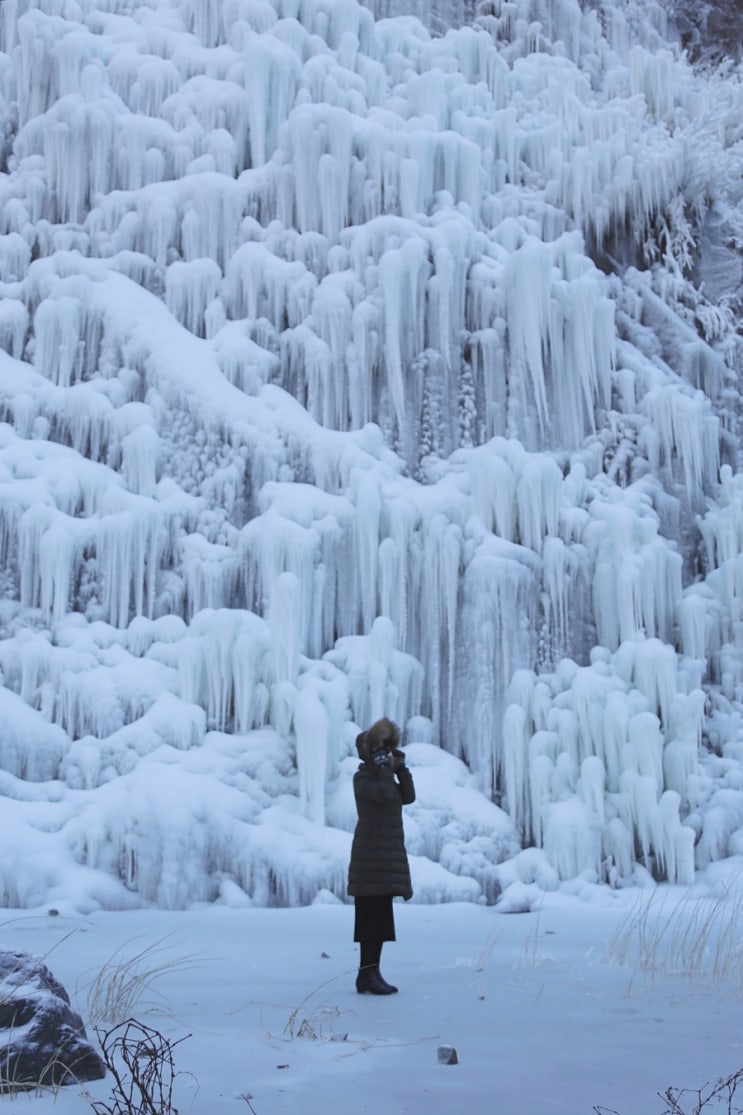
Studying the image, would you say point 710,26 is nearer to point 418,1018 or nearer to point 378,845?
point 378,845

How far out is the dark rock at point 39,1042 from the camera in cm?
253

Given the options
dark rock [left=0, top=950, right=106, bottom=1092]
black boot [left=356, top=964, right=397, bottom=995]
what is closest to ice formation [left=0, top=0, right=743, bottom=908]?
black boot [left=356, top=964, right=397, bottom=995]

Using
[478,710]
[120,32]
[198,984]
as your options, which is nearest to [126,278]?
[120,32]

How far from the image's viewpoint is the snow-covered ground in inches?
99.6

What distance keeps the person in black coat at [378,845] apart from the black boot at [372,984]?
0.6 inches

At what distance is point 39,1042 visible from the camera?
8.48 feet

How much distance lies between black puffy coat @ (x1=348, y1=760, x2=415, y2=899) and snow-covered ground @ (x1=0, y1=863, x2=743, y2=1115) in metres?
0.42

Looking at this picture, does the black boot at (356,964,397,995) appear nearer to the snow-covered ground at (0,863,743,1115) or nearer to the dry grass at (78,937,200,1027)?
the snow-covered ground at (0,863,743,1115)

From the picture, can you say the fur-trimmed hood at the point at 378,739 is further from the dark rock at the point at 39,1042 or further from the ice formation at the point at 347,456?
the ice formation at the point at 347,456

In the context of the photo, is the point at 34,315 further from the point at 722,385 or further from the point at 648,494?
the point at 722,385

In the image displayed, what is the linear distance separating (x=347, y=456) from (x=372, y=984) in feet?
20.0

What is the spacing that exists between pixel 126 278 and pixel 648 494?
5764 millimetres

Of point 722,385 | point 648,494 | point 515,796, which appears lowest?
point 515,796

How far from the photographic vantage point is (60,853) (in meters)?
7.13
